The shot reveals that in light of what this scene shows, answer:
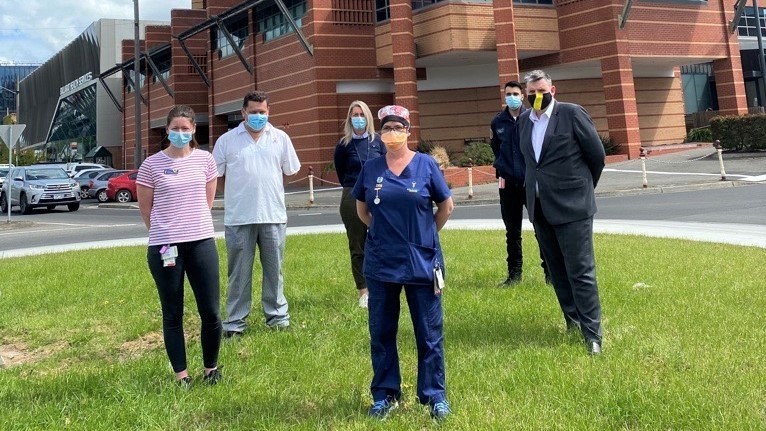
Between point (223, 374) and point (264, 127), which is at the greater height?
point (264, 127)

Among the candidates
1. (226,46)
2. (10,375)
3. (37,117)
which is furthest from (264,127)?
(37,117)

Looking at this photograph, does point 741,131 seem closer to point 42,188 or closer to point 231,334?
point 231,334

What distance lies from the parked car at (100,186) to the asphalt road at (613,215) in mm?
10648

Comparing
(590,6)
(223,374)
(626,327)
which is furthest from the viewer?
(590,6)

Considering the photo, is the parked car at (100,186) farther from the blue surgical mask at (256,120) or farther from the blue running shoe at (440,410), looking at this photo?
the blue running shoe at (440,410)

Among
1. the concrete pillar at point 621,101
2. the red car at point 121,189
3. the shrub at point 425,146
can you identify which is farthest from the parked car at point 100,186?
the concrete pillar at point 621,101

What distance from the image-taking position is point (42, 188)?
77.8ft

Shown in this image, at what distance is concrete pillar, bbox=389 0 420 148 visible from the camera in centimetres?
2639

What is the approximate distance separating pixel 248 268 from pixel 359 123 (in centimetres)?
161

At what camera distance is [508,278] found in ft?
21.3

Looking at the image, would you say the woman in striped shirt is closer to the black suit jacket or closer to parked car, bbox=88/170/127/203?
the black suit jacket

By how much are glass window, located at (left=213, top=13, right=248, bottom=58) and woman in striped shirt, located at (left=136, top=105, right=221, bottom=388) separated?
32643 mm

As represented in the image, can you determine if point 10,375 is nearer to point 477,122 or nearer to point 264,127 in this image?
point 264,127

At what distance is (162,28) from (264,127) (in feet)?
156
